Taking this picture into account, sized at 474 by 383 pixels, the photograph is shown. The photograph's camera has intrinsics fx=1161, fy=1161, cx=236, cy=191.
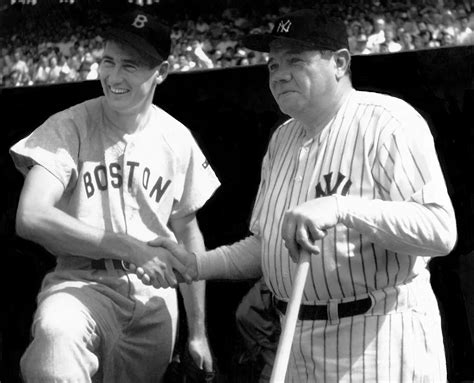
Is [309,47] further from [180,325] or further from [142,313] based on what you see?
[180,325]

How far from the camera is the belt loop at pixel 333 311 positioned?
10.7ft

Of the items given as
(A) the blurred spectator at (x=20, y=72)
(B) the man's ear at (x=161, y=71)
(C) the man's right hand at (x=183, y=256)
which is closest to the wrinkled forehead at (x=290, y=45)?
(B) the man's ear at (x=161, y=71)

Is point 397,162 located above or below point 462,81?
below

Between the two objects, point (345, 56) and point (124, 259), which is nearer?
point (345, 56)

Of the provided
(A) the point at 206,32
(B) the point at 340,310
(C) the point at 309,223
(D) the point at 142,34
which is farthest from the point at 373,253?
(A) the point at 206,32

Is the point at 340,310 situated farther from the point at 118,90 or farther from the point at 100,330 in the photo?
the point at 118,90

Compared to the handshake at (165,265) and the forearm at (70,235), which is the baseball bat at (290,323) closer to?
the handshake at (165,265)

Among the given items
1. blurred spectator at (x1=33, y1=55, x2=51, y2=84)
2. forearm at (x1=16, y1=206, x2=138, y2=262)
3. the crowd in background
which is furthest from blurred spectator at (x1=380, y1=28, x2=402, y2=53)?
blurred spectator at (x1=33, y1=55, x2=51, y2=84)

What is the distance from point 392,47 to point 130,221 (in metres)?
1.30

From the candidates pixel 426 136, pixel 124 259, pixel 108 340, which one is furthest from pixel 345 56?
pixel 108 340

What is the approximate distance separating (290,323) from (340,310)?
0.29 m

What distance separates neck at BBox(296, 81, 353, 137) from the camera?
3.37 metres

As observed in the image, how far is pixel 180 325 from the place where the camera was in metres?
4.45

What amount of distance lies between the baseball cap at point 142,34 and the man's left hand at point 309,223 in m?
1.13
